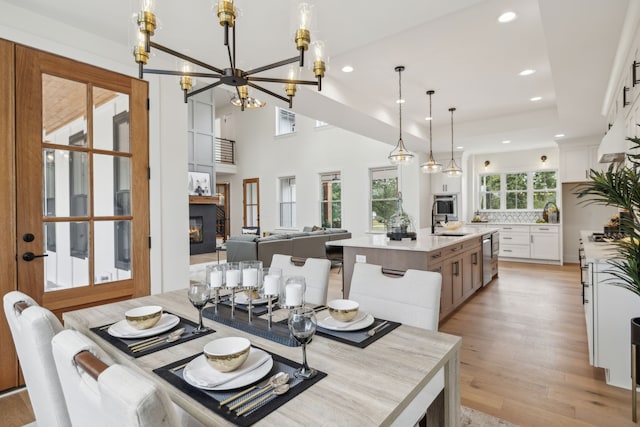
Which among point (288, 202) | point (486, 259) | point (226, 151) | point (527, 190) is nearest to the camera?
point (486, 259)

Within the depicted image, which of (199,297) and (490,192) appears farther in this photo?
(490,192)

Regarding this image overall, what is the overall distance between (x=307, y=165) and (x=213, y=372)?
8.47 m

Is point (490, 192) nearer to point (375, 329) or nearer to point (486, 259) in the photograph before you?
point (486, 259)

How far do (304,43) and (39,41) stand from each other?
2.03 metres

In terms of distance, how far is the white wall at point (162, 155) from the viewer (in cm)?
248

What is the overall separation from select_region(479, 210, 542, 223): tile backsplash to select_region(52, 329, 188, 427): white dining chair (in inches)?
336

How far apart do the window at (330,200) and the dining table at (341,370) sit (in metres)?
7.30

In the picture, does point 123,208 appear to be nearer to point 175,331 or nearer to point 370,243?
point 175,331

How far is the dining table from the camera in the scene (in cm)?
83

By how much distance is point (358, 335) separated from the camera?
1319mm

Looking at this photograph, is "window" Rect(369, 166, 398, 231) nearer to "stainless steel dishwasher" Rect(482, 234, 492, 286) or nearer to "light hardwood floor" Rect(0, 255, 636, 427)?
"stainless steel dishwasher" Rect(482, 234, 492, 286)

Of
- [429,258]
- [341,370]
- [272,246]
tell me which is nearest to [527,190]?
[429,258]

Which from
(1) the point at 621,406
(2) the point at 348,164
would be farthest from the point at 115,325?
(2) the point at 348,164

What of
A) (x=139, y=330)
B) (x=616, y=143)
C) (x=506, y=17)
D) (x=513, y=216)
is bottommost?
(x=139, y=330)
